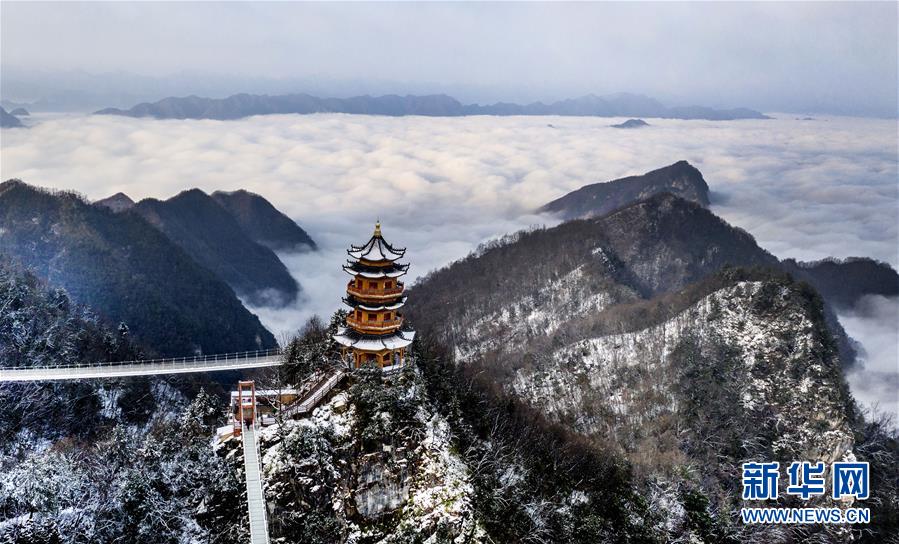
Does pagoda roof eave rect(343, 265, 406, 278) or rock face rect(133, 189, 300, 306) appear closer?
pagoda roof eave rect(343, 265, 406, 278)

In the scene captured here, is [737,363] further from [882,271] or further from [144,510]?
[882,271]

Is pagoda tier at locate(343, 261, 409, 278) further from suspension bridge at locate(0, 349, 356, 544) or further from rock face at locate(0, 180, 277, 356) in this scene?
rock face at locate(0, 180, 277, 356)

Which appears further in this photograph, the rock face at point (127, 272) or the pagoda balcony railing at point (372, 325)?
the rock face at point (127, 272)

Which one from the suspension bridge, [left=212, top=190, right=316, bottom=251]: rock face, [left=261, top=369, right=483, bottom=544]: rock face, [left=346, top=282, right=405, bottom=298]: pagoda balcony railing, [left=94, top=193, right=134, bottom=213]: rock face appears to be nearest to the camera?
the suspension bridge

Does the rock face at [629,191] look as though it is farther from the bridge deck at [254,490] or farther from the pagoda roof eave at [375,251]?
the bridge deck at [254,490]

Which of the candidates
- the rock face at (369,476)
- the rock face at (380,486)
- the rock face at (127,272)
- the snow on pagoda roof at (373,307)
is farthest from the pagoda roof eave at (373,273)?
the rock face at (127,272)

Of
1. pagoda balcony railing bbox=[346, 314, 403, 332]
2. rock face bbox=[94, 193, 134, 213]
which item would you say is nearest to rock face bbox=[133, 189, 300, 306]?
rock face bbox=[94, 193, 134, 213]

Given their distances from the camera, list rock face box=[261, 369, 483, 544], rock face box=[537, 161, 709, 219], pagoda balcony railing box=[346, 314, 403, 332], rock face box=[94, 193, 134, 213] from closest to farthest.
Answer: rock face box=[261, 369, 483, 544]
pagoda balcony railing box=[346, 314, 403, 332]
rock face box=[94, 193, 134, 213]
rock face box=[537, 161, 709, 219]

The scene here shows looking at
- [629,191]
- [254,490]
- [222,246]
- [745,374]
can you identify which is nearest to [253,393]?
[254,490]
